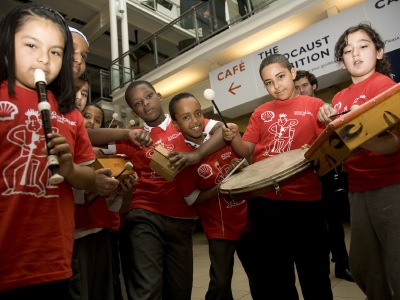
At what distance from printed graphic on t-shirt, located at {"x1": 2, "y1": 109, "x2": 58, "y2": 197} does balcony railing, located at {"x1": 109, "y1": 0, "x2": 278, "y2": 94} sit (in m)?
6.78

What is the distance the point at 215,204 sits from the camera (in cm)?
211

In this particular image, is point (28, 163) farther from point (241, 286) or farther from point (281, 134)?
point (241, 286)

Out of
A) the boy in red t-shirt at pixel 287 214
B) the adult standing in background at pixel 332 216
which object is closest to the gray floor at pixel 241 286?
the adult standing in background at pixel 332 216

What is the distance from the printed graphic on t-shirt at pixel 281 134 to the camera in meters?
1.90

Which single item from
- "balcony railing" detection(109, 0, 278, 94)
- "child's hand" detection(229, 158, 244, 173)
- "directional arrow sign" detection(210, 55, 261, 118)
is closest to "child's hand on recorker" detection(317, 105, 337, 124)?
"child's hand" detection(229, 158, 244, 173)

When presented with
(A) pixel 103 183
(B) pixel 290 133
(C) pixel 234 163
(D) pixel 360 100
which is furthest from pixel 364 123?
(A) pixel 103 183

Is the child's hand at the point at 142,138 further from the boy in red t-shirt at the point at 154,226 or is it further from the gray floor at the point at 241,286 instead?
the gray floor at the point at 241,286

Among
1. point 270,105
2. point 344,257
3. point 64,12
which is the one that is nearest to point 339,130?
point 270,105

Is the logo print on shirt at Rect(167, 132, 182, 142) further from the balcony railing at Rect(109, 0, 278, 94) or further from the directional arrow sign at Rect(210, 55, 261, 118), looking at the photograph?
the balcony railing at Rect(109, 0, 278, 94)

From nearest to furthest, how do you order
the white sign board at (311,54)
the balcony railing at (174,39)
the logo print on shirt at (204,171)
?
the logo print on shirt at (204,171), the white sign board at (311,54), the balcony railing at (174,39)

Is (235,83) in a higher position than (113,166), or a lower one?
higher

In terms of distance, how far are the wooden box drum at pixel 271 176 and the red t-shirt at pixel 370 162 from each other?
0.32 meters

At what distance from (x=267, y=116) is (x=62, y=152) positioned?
4.70 ft

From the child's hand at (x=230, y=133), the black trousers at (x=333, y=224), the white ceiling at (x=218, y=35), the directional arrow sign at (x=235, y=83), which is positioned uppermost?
the white ceiling at (x=218, y=35)
